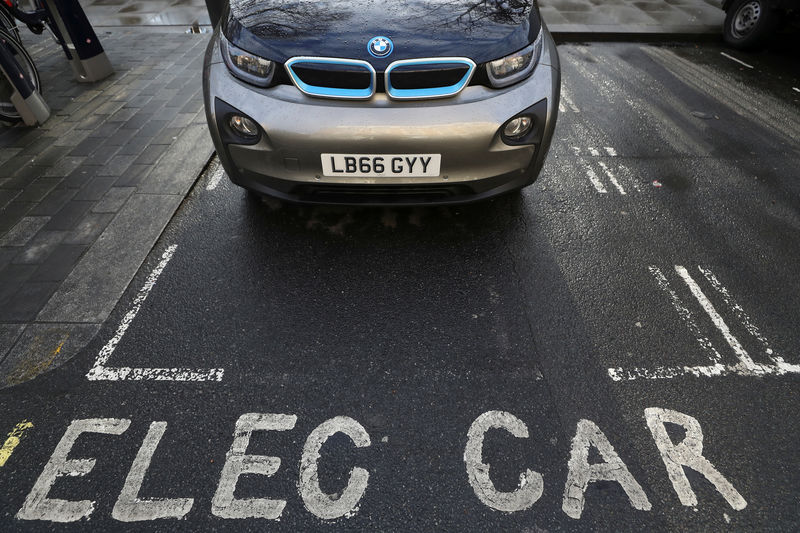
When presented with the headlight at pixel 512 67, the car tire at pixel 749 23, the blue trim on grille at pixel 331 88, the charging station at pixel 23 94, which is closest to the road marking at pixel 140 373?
the blue trim on grille at pixel 331 88

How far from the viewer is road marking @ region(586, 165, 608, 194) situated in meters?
3.76

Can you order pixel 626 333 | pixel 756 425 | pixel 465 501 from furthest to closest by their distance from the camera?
pixel 626 333 < pixel 756 425 < pixel 465 501

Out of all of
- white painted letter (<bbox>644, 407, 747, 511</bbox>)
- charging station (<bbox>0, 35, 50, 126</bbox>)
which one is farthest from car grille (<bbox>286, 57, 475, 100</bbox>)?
charging station (<bbox>0, 35, 50, 126</bbox>)

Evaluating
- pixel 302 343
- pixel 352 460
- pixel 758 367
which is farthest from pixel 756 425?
pixel 302 343

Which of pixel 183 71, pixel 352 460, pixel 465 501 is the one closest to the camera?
pixel 465 501

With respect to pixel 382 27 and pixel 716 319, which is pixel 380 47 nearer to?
pixel 382 27

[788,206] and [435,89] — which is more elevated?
[435,89]

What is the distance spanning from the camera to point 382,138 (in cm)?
245

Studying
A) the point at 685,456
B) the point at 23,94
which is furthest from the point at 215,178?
the point at 685,456

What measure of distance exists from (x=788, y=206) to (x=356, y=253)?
3360 millimetres

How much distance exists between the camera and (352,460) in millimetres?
1964

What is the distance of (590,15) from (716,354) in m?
7.35

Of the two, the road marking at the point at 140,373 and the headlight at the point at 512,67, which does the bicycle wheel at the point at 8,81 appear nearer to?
the road marking at the point at 140,373

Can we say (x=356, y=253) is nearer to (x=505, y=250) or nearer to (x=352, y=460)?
(x=505, y=250)
